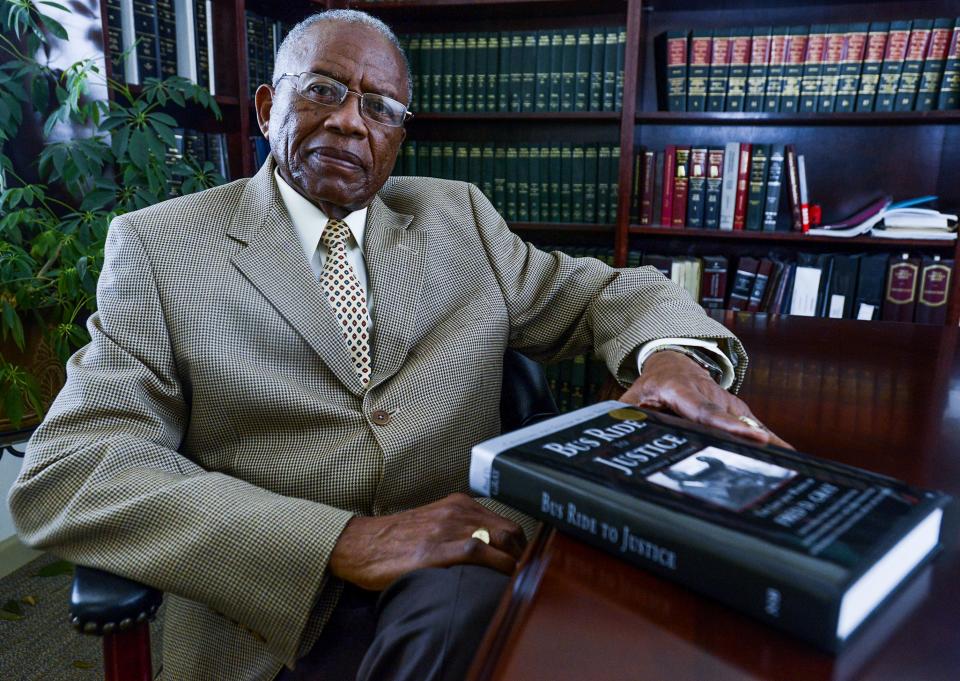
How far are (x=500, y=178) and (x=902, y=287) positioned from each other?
148 cm

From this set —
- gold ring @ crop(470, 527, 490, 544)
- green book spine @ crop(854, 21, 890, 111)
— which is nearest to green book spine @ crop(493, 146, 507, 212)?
green book spine @ crop(854, 21, 890, 111)

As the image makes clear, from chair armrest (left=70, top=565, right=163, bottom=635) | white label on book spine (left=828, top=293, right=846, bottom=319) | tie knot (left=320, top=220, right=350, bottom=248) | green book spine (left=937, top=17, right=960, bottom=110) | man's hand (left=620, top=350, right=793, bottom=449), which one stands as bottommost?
white label on book spine (left=828, top=293, right=846, bottom=319)

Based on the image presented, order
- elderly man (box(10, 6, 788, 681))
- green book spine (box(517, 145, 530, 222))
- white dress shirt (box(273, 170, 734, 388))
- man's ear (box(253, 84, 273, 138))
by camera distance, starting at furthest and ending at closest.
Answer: green book spine (box(517, 145, 530, 222)) → man's ear (box(253, 84, 273, 138)) → white dress shirt (box(273, 170, 734, 388)) → elderly man (box(10, 6, 788, 681))

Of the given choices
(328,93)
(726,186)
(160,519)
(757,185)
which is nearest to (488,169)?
(726,186)

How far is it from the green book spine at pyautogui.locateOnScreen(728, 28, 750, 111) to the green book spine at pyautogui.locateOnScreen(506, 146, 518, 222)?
30.4 inches

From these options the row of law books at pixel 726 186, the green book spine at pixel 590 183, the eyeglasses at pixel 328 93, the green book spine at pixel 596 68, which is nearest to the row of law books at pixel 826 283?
the row of law books at pixel 726 186

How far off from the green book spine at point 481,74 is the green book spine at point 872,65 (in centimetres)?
128

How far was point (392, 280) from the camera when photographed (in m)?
1.15

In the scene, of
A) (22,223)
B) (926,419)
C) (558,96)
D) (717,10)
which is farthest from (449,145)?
(926,419)

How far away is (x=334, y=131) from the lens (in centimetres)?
116

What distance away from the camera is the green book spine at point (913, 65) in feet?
7.30

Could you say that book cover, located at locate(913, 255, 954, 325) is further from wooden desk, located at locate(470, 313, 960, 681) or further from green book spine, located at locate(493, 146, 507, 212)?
wooden desk, located at locate(470, 313, 960, 681)

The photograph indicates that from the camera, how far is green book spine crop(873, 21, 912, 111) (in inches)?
88.2

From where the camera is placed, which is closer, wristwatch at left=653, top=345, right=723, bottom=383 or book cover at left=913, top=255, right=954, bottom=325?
wristwatch at left=653, top=345, right=723, bottom=383
